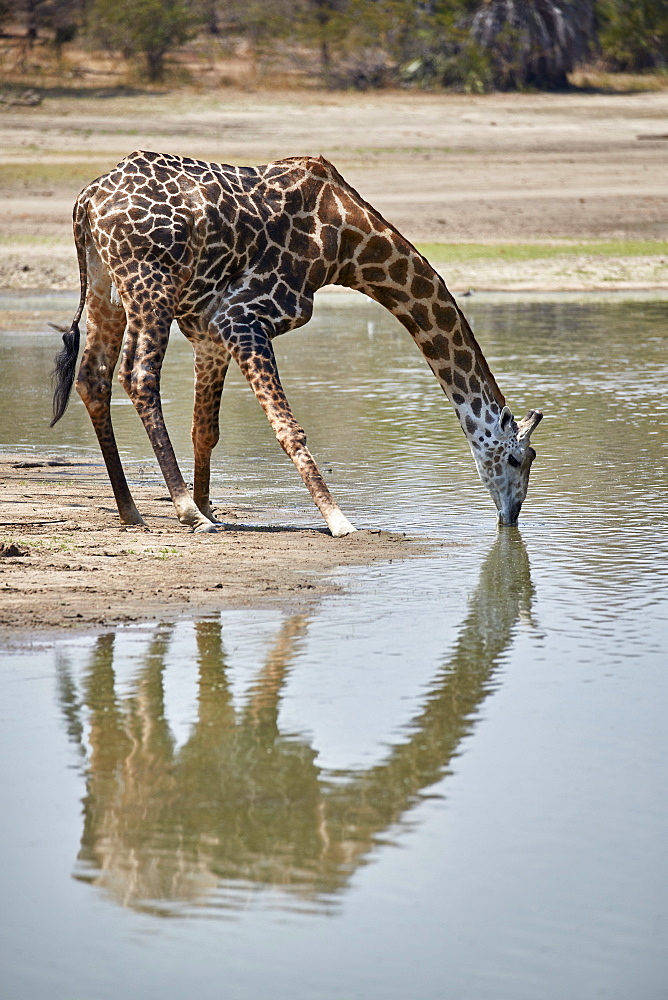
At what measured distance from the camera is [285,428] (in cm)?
766

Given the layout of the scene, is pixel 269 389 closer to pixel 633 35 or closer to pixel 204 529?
pixel 204 529

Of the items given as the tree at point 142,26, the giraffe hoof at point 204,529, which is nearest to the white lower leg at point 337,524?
the giraffe hoof at point 204,529

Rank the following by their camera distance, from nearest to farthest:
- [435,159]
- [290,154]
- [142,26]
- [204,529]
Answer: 1. [204,529]
2. [290,154]
3. [435,159]
4. [142,26]

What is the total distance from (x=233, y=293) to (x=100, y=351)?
82 cm

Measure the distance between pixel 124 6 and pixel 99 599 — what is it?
33303 millimetres

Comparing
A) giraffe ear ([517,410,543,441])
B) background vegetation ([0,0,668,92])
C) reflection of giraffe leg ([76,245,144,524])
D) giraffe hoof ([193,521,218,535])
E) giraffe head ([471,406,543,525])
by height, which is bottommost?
background vegetation ([0,0,668,92])

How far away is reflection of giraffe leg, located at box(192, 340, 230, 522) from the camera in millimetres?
8102

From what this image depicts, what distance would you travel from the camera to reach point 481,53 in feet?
115

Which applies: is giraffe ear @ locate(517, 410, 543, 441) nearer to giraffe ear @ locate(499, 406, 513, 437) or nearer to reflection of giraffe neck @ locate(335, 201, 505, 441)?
giraffe ear @ locate(499, 406, 513, 437)

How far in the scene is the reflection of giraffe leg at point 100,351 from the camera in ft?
26.1

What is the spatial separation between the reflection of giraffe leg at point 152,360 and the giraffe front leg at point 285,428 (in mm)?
422

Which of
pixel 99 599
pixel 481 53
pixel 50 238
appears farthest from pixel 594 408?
pixel 481 53

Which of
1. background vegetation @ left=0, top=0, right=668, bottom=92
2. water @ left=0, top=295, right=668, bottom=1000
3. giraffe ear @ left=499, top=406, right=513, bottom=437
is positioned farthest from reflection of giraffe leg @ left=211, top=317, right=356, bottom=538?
background vegetation @ left=0, top=0, right=668, bottom=92

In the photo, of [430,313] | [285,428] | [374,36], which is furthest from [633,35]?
[285,428]
